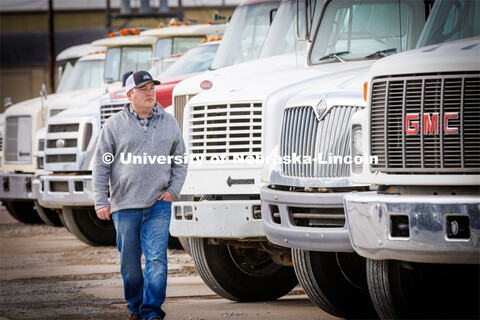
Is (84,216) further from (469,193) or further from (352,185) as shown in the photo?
(469,193)

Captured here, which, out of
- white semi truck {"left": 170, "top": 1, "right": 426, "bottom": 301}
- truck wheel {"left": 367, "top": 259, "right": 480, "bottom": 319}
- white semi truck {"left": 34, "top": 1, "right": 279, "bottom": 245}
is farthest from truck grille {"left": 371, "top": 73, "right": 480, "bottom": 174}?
white semi truck {"left": 34, "top": 1, "right": 279, "bottom": 245}

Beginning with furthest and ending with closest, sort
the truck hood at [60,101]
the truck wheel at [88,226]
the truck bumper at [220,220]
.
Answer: the truck hood at [60,101], the truck wheel at [88,226], the truck bumper at [220,220]

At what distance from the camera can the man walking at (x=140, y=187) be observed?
867 cm

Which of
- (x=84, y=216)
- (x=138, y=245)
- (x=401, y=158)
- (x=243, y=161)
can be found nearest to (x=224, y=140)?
(x=243, y=161)

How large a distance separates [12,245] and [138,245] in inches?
356

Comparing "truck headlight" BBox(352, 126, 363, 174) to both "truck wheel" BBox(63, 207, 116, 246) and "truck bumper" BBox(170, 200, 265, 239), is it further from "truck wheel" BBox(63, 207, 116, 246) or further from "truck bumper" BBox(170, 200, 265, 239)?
"truck wheel" BBox(63, 207, 116, 246)

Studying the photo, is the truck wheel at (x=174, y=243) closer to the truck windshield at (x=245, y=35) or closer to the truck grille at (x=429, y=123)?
the truck windshield at (x=245, y=35)

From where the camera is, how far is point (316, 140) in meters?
8.48

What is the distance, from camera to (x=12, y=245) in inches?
688

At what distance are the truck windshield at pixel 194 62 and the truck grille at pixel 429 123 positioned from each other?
784cm

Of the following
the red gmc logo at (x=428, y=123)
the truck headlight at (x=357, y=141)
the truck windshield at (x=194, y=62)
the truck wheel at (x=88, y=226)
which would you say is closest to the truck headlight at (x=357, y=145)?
the truck headlight at (x=357, y=141)

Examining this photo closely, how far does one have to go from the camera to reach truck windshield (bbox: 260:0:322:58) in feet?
39.6

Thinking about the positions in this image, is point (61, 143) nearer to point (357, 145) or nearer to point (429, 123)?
point (357, 145)

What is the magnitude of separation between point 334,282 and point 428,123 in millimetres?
2202
